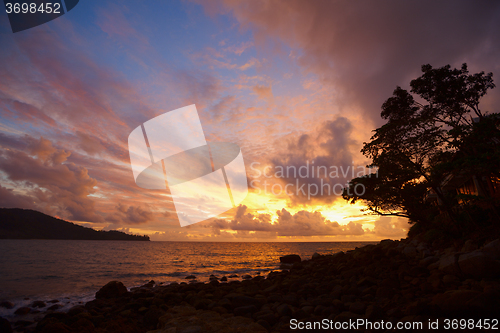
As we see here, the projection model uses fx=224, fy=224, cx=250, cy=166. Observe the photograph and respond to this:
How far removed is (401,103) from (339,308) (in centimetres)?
1404

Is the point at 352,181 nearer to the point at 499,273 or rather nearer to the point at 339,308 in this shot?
the point at 499,273

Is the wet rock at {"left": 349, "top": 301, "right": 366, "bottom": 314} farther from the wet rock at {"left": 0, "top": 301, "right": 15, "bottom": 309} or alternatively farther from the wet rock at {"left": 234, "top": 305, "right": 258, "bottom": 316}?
the wet rock at {"left": 0, "top": 301, "right": 15, "bottom": 309}

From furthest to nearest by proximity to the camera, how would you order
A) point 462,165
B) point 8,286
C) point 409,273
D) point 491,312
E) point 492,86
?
point 8,286 < point 492,86 < point 409,273 < point 462,165 < point 491,312

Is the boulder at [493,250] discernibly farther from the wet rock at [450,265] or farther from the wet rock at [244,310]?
the wet rock at [244,310]

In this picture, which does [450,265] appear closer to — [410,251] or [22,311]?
[410,251]

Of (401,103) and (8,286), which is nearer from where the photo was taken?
(401,103)

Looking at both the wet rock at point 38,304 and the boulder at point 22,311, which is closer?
the boulder at point 22,311

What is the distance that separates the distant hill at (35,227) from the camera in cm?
15300

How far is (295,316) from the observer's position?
7.79m

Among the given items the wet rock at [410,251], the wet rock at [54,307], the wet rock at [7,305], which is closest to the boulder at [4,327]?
the wet rock at [54,307]

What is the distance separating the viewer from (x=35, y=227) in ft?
537

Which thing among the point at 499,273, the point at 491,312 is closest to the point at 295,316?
the point at 491,312

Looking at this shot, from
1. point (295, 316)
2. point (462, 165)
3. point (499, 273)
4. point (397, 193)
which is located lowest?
point (295, 316)

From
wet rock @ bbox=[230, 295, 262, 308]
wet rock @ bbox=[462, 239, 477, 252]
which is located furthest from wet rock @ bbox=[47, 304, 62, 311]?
wet rock @ bbox=[462, 239, 477, 252]
